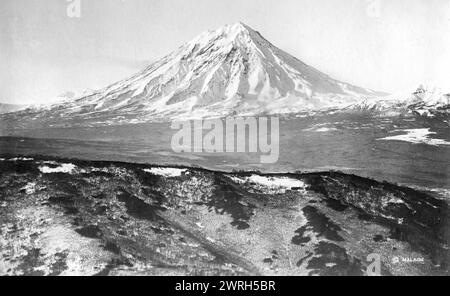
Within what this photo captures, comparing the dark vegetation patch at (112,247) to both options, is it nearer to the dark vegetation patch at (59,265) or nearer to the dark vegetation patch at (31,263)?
the dark vegetation patch at (59,265)

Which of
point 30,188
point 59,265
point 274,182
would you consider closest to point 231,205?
point 274,182

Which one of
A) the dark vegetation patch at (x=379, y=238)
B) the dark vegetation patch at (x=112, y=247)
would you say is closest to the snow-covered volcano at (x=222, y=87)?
the dark vegetation patch at (x=379, y=238)

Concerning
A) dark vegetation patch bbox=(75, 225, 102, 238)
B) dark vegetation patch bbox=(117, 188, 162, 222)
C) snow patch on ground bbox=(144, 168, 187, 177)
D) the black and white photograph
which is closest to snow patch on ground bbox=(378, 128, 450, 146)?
the black and white photograph

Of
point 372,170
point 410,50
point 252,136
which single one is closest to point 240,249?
point 372,170

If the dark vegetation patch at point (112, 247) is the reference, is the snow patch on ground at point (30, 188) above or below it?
above

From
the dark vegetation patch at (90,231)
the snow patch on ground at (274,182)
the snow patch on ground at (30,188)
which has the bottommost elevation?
the dark vegetation patch at (90,231)
